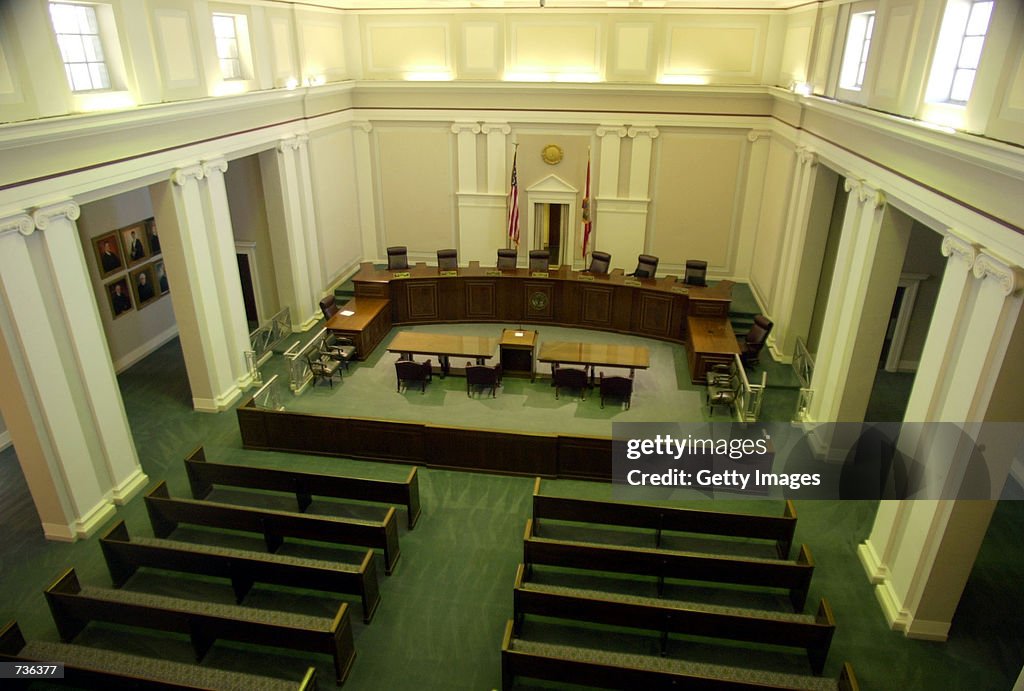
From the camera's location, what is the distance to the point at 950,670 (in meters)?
6.92

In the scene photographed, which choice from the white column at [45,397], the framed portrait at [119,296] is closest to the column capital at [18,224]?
the white column at [45,397]

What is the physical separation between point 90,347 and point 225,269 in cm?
324

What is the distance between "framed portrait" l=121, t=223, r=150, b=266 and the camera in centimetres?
1314

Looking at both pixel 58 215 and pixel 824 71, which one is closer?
pixel 58 215

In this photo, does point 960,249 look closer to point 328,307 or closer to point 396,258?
point 328,307

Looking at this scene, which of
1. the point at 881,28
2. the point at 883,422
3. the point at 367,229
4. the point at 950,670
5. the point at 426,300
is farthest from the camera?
the point at 367,229

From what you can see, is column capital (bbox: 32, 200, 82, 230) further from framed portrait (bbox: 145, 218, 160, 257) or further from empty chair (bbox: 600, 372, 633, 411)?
empty chair (bbox: 600, 372, 633, 411)

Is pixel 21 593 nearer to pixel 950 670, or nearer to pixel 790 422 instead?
pixel 950 670

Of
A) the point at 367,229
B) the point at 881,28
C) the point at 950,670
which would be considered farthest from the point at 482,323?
the point at 950,670

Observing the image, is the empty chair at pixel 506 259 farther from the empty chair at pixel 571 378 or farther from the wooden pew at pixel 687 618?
the wooden pew at pixel 687 618

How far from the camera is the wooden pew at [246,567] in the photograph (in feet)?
23.9

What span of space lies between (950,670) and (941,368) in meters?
3.29

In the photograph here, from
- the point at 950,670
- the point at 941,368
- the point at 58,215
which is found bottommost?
the point at 950,670

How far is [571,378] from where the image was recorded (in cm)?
1223
